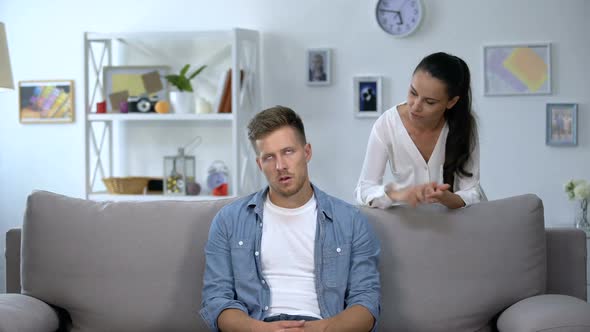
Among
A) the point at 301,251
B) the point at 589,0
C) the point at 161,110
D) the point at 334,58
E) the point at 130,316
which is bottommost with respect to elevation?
the point at 130,316

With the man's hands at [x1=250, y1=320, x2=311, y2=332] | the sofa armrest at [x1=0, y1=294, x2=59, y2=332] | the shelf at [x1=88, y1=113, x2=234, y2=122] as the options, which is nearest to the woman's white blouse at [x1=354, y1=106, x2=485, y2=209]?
the man's hands at [x1=250, y1=320, x2=311, y2=332]

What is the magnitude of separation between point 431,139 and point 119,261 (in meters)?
1.12

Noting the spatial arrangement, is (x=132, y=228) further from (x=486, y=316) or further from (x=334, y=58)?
(x=334, y=58)

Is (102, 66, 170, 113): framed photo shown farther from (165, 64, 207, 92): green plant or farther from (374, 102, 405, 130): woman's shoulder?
(374, 102, 405, 130): woman's shoulder

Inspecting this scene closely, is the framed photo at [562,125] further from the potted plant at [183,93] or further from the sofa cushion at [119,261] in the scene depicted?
the sofa cushion at [119,261]

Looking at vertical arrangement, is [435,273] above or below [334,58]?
below

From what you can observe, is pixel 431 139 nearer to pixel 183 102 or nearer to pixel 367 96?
pixel 367 96

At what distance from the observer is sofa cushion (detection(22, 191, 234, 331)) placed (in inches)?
94.7

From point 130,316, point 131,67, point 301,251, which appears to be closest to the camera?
point 301,251

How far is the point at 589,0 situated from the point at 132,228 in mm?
3034

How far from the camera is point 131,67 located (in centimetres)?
462

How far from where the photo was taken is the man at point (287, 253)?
86.8 inches

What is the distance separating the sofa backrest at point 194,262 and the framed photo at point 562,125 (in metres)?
2.03

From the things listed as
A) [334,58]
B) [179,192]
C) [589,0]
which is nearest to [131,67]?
[179,192]
